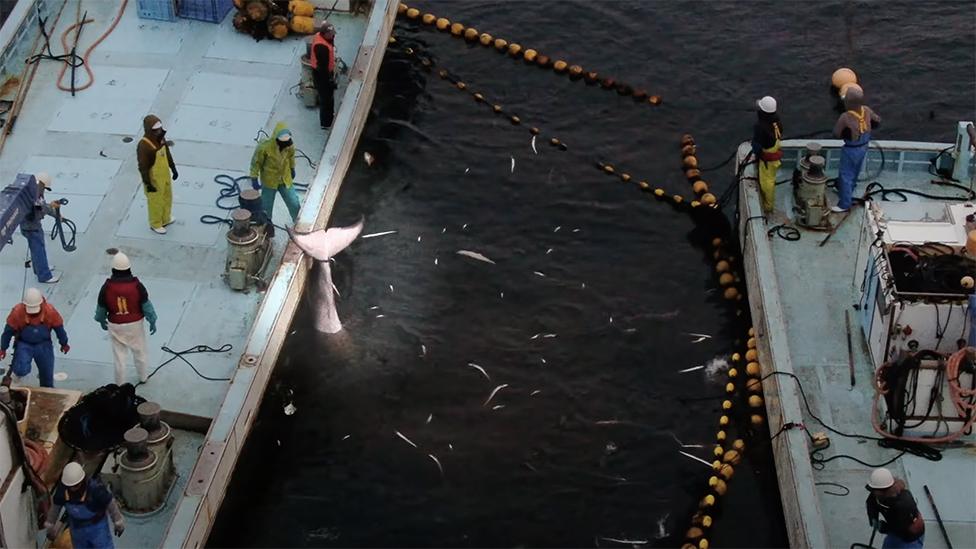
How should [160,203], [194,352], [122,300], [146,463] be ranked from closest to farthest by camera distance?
1. [146,463]
2. [122,300]
3. [194,352]
4. [160,203]

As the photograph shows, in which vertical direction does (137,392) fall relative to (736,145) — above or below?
below

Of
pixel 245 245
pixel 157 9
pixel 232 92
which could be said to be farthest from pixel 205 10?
pixel 245 245

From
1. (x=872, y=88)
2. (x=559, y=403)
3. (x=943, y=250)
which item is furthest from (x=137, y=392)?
(x=872, y=88)

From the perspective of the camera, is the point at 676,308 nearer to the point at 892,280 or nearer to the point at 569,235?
the point at 569,235

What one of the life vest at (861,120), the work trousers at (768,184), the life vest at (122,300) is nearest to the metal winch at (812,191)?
the work trousers at (768,184)

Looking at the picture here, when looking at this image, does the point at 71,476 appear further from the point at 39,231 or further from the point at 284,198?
the point at 284,198

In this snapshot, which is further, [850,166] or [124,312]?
[850,166]
